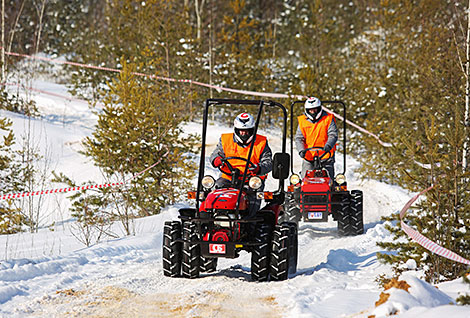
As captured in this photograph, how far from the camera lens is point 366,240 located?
405 inches

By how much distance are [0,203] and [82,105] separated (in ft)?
49.2

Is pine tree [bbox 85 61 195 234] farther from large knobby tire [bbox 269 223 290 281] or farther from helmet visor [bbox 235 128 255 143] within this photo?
large knobby tire [bbox 269 223 290 281]

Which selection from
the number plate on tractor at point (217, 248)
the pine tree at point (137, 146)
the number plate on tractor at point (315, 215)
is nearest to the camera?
the number plate on tractor at point (217, 248)

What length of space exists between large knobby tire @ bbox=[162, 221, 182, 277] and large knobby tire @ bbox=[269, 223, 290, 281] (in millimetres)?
1163

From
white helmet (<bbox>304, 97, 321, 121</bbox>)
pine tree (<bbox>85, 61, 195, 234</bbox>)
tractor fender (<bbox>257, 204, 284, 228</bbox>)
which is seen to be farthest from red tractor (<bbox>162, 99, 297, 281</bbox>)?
pine tree (<bbox>85, 61, 195, 234</bbox>)

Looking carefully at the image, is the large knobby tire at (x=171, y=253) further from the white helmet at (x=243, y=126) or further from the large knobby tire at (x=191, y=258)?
the white helmet at (x=243, y=126)

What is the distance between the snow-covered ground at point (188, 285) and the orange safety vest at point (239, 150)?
1468 mm

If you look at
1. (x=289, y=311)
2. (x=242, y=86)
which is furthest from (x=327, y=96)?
(x=289, y=311)

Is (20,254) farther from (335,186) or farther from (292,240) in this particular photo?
(335,186)

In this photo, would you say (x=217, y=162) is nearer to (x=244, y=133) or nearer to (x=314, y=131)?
(x=244, y=133)

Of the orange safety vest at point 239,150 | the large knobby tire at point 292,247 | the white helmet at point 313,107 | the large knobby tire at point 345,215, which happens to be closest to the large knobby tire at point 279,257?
the large knobby tire at point 292,247

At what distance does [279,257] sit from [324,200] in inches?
151

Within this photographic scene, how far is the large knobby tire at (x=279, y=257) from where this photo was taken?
7195 mm

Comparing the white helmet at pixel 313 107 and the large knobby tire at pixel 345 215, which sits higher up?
the white helmet at pixel 313 107
